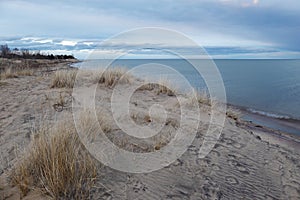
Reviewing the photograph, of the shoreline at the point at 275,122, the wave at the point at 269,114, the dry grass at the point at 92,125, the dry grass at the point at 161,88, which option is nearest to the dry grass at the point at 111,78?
the dry grass at the point at 161,88

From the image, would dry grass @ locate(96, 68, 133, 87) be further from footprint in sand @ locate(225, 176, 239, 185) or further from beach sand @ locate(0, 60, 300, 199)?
footprint in sand @ locate(225, 176, 239, 185)

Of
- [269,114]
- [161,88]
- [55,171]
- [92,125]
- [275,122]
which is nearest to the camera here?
[55,171]

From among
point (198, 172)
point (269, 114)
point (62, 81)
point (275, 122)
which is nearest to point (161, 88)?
point (62, 81)

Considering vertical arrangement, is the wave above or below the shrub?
below

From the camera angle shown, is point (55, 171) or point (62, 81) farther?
point (62, 81)

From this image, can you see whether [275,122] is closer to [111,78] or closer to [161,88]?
[161,88]

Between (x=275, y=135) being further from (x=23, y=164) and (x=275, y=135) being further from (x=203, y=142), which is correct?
(x=23, y=164)

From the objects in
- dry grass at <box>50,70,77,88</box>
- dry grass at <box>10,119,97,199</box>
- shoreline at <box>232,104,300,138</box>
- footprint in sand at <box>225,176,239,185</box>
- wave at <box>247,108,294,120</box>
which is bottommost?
shoreline at <box>232,104,300,138</box>

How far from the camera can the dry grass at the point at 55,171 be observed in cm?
275

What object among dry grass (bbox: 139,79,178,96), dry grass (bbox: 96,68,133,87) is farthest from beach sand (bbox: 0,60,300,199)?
dry grass (bbox: 96,68,133,87)

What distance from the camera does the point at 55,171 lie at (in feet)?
9.41

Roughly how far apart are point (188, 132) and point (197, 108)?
298 cm

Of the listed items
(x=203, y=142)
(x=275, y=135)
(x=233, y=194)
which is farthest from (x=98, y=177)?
(x=275, y=135)

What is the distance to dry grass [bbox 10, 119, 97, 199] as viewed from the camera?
108 inches
